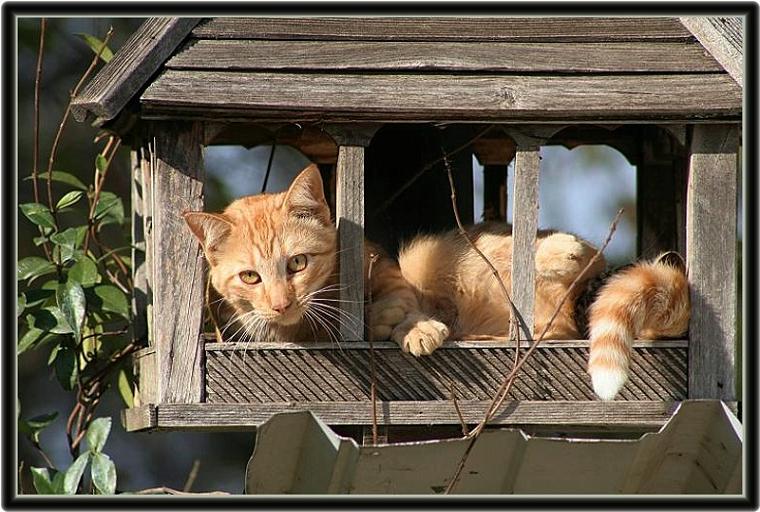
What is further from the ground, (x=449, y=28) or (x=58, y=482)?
(x=449, y=28)

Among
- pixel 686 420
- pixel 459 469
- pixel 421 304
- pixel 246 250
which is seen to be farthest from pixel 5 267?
pixel 686 420

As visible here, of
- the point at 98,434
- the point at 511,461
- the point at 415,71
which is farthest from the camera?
the point at 98,434

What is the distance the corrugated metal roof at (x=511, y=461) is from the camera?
113 inches

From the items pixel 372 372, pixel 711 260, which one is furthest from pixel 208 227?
pixel 711 260

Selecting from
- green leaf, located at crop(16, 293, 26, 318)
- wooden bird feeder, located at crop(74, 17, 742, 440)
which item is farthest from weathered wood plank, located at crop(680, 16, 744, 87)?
→ green leaf, located at crop(16, 293, 26, 318)

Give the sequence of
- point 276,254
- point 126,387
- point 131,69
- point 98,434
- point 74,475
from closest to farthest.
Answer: point 131,69, point 276,254, point 74,475, point 98,434, point 126,387

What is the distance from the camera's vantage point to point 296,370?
330 centimetres

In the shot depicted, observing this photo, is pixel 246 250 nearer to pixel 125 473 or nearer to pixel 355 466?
pixel 355 466

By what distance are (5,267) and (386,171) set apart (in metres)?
1.23

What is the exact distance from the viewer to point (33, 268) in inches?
153

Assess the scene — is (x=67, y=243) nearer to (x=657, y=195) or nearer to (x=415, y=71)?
(x=415, y=71)

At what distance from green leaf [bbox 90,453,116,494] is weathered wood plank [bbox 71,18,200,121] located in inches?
36.3

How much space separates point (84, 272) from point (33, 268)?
155 mm

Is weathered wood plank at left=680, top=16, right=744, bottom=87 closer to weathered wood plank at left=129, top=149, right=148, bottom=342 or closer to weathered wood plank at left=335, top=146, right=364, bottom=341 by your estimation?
weathered wood plank at left=335, top=146, right=364, bottom=341
